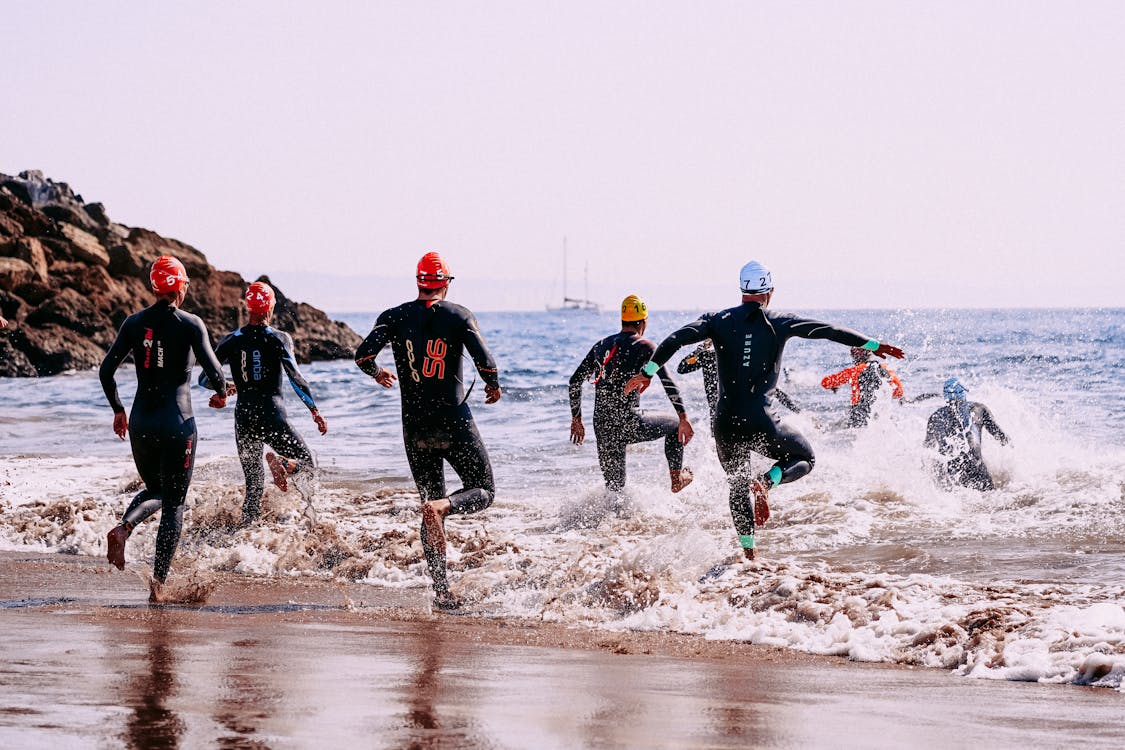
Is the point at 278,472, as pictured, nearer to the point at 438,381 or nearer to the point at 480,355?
the point at 438,381

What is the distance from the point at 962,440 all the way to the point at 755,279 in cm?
529

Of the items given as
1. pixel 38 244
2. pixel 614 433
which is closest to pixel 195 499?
pixel 614 433

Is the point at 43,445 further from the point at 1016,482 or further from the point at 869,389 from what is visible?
the point at 1016,482

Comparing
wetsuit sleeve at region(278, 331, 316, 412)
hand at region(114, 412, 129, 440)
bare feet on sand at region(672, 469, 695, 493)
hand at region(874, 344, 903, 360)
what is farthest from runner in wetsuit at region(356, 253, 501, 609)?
bare feet on sand at region(672, 469, 695, 493)

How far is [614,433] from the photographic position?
431 inches

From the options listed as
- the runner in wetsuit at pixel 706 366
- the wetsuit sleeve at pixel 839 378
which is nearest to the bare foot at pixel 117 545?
the runner in wetsuit at pixel 706 366

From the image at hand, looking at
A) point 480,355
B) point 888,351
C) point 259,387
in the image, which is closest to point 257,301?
point 259,387

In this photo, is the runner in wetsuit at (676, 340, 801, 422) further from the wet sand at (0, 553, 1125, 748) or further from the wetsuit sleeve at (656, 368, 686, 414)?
the wet sand at (0, 553, 1125, 748)

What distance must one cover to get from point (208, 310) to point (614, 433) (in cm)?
4073

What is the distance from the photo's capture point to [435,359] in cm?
756

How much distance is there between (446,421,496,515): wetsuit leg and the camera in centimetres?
762

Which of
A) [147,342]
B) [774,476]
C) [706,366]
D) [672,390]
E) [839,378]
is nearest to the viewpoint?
[147,342]

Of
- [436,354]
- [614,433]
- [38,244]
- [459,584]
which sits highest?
[38,244]

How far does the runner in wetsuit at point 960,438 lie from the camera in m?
12.3
